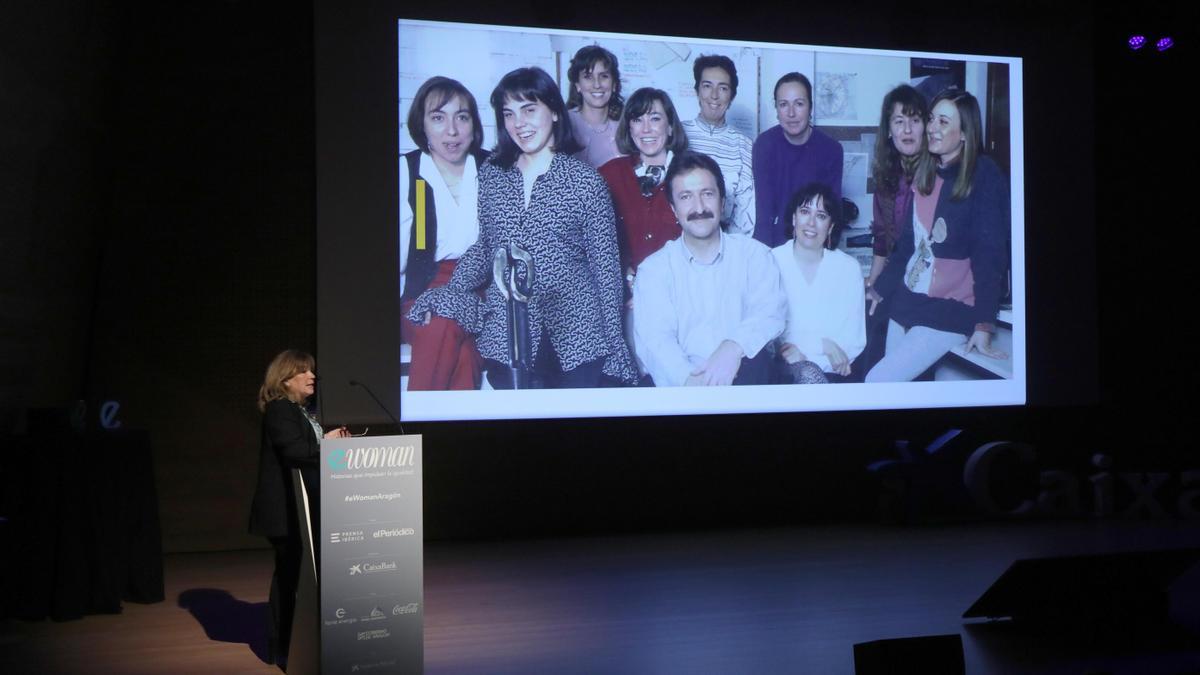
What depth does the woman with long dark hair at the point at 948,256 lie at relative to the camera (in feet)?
25.5

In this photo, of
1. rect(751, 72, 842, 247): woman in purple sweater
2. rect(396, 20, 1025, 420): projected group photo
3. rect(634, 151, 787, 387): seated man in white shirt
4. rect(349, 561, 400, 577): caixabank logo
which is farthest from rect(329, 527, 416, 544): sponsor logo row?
rect(751, 72, 842, 247): woman in purple sweater

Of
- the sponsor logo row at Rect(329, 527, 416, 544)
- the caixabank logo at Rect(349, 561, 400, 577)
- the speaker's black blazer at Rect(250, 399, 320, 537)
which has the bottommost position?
the caixabank logo at Rect(349, 561, 400, 577)

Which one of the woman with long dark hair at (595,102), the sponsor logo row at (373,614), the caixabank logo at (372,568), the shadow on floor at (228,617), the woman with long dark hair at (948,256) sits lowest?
the shadow on floor at (228,617)

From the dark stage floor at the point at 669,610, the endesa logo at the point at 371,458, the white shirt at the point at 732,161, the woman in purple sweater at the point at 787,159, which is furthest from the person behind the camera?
the woman in purple sweater at the point at 787,159

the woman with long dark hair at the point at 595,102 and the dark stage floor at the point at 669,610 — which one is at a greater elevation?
the woman with long dark hair at the point at 595,102

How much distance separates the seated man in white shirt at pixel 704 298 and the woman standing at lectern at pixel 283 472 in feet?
10.7

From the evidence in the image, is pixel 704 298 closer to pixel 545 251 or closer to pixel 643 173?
pixel 643 173

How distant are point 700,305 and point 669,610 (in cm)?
258

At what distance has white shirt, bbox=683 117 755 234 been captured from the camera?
24.3ft

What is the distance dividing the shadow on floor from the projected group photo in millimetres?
1716

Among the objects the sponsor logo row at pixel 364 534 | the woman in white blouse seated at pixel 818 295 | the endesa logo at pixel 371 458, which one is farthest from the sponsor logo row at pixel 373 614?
the woman in white blouse seated at pixel 818 295

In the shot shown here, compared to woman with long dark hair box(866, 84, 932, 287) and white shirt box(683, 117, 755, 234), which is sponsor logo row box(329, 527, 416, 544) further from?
woman with long dark hair box(866, 84, 932, 287)

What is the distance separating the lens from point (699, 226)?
7.40 meters

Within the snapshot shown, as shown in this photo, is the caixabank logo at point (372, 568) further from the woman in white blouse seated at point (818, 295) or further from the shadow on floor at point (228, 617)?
the woman in white blouse seated at point (818, 295)
